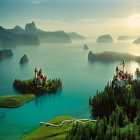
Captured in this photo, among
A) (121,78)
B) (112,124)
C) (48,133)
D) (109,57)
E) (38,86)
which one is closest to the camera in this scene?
(112,124)

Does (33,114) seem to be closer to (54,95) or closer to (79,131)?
(54,95)

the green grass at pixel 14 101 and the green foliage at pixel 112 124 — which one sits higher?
the green foliage at pixel 112 124

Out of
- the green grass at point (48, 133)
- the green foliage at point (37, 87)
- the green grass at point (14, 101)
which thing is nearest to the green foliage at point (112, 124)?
the green grass at point (48, 133)

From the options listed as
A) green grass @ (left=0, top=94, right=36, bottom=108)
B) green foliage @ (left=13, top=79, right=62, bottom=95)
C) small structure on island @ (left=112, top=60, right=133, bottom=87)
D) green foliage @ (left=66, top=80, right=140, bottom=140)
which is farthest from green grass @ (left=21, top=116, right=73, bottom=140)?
green foliage @ (left=13, top=79, right=62, bottom=95)

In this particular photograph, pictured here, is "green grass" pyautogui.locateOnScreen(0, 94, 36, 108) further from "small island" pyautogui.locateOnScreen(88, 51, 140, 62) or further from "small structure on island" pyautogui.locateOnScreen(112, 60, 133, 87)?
"small island" pyautogui.locateOnScreen(88, 51, 140, 62)

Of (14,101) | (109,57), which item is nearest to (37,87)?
(14,101)

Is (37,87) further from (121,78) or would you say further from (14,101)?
(121,78)

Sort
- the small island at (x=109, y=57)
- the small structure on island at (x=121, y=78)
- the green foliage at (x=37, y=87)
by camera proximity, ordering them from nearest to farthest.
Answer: the small structure on island at (x=121, y=78), the green foliage at (x=37, y=87), the small island at (x=109, y=57)

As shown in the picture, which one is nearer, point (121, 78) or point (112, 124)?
point (112, 124)

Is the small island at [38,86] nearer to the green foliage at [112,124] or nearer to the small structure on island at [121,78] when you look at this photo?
the small structure on island at [121,78]

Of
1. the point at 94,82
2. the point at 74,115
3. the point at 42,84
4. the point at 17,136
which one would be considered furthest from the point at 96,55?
the point at 17,136

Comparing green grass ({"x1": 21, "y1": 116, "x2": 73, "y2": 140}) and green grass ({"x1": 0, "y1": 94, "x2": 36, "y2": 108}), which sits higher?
green grass ({"x1": 0, "y1": 94, "x2": 36, "y2": 108})
